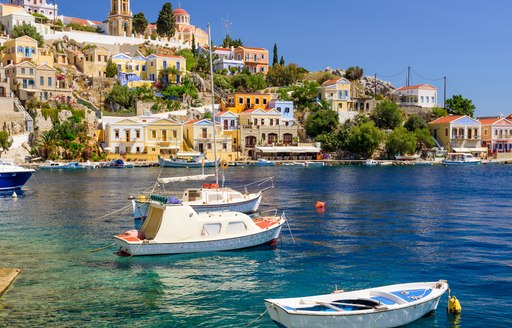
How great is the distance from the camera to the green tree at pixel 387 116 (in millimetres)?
115375

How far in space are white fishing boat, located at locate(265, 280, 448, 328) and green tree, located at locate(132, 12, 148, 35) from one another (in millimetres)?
126337

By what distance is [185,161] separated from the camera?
3684 inches

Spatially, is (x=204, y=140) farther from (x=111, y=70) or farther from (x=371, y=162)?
(x=371, y=162)

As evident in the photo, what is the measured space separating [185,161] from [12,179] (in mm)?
41496

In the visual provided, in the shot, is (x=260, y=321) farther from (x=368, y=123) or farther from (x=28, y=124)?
(x=368, y=123)

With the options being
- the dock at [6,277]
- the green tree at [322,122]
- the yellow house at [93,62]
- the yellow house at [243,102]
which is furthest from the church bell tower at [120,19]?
the dock at [6,277]

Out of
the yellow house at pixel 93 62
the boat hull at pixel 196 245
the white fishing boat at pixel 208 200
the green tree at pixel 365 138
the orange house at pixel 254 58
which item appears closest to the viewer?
the boat hull at pixel 196 245

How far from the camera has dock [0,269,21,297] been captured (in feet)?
66.8

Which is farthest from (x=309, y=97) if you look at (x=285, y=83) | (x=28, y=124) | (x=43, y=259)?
(x=43, y=259)

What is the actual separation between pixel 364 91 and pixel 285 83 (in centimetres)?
1870

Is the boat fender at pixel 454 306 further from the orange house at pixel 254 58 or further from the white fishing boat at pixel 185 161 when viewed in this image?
the orange house at pixel 254 58

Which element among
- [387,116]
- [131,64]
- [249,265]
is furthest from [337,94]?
[249,265]

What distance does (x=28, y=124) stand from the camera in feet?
305

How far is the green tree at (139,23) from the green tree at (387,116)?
57.5 meters
